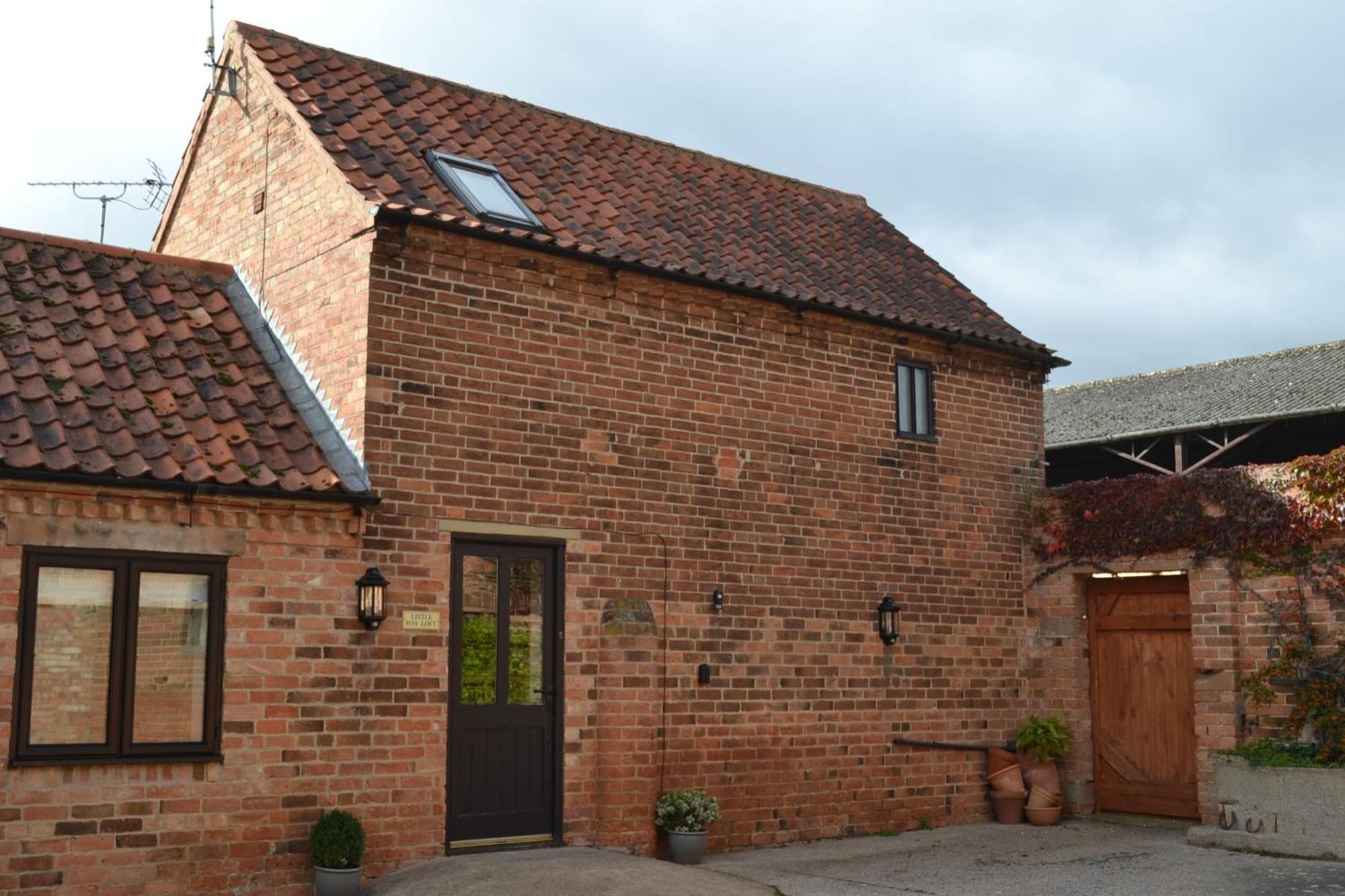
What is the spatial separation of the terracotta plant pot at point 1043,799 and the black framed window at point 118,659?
8.28 metres

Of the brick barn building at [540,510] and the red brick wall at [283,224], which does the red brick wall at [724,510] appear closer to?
the brick barn building at [540,510]

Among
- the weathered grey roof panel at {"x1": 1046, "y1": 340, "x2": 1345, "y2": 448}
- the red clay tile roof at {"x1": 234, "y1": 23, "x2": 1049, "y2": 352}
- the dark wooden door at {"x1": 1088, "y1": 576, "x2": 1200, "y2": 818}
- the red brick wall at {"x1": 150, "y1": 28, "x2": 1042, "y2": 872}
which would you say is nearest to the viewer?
the red brick wall at {"x1": 150, "y1": 28, "x2": 1042, "y2": 872}

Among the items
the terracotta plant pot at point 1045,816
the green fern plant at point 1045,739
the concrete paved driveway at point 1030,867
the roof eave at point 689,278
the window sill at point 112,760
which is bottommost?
the concrete paved driveway at point 1030,867

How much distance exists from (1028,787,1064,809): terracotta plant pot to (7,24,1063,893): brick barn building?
0.54 meters

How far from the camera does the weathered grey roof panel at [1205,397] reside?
2130 cm

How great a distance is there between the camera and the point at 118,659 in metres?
9.29

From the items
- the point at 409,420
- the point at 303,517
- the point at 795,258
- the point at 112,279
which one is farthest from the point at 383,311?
the point at 795,258

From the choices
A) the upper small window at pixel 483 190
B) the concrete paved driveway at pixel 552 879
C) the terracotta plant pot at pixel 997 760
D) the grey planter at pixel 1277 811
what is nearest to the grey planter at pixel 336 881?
the concrete paved driveway at pixel 552 879

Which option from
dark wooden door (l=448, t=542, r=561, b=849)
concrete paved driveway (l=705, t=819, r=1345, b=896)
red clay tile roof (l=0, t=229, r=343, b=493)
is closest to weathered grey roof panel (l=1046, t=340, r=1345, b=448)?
concrete paved driveway (l=705, t=819, r=1345, b=896)

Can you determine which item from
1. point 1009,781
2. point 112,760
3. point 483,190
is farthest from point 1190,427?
point 112,760

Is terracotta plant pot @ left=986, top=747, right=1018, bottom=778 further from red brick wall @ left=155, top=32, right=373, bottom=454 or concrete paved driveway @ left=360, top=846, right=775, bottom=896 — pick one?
red brick wall @ left=155, top=32, right=373, bottom=454

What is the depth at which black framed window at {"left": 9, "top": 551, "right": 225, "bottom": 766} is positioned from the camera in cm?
898

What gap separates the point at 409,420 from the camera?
10.8 meters

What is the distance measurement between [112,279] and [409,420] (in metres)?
2.95
